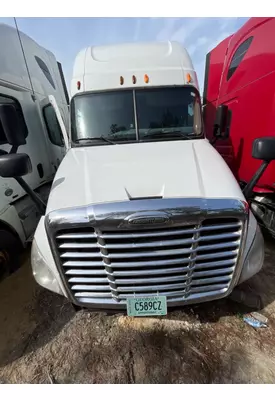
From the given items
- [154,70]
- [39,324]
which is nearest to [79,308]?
[39,324]

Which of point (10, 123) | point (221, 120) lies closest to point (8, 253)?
point (10, 123)

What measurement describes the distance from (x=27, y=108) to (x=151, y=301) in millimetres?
4156

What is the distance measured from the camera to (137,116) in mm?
3229

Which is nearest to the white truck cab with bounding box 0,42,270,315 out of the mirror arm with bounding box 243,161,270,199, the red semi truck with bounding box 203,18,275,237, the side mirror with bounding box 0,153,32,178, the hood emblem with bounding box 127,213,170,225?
the hood emblem with bounding box 127,213,170,225

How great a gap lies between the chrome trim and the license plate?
65mm

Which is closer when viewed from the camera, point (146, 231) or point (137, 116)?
point (146, 231)

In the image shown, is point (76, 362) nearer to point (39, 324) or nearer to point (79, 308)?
point (79, 308)

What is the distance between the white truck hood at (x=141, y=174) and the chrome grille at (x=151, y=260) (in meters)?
0.30

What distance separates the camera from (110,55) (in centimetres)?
367

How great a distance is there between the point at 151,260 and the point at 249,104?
3416 mm

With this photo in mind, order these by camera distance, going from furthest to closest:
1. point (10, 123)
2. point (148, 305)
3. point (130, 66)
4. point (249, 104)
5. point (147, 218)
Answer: point (249, 104) → point (130, 66) → point (10, 123) → point (148, 305) → point (147, 218)

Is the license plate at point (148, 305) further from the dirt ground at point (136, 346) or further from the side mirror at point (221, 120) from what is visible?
the side mirror at point (221, 120)

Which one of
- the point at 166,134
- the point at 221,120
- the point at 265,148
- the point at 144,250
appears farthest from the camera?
the point at 221,120

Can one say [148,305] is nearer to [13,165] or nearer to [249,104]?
[13,165]
